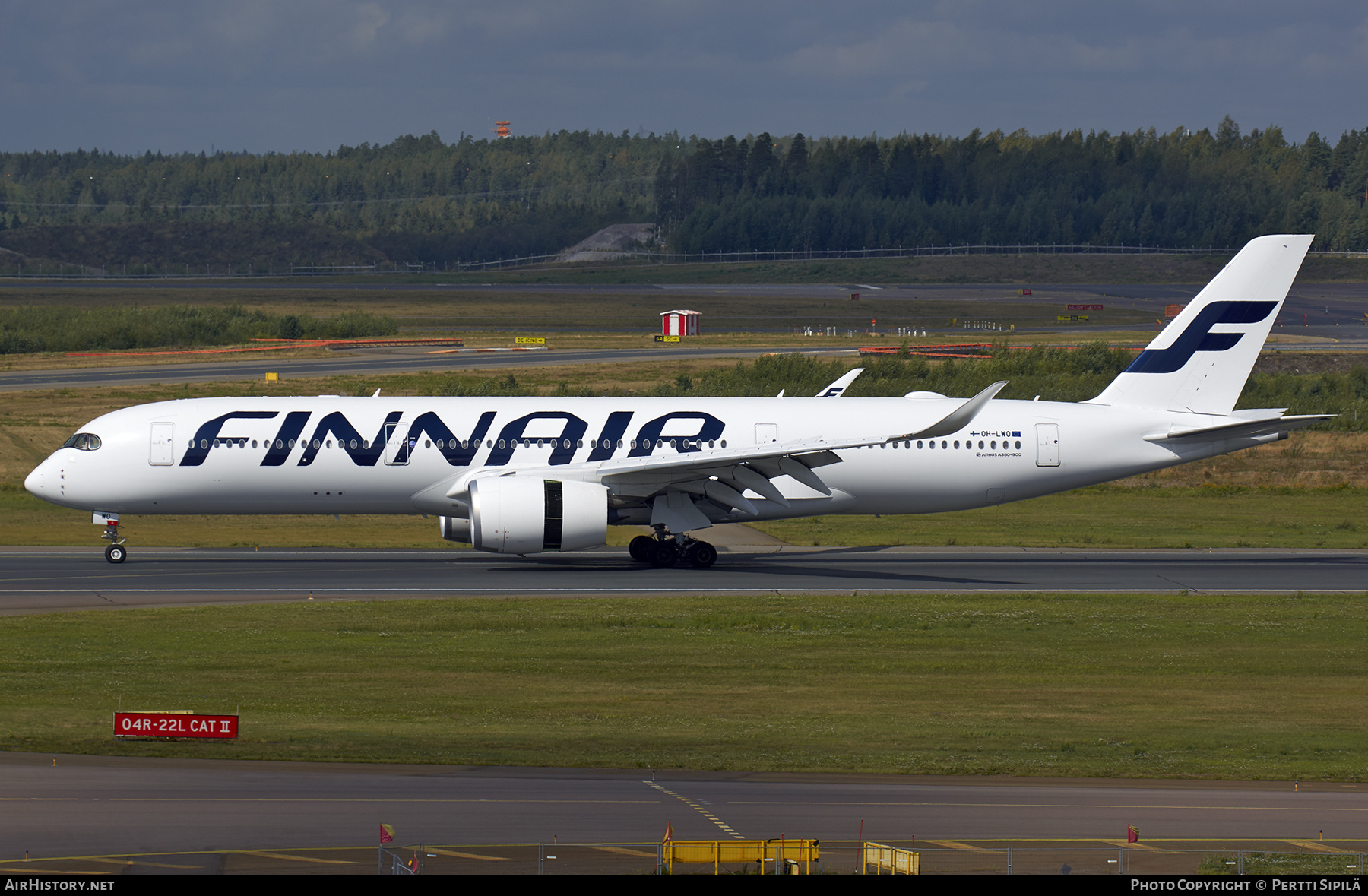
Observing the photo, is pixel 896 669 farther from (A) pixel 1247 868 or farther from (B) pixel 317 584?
(B) pixel 317 584

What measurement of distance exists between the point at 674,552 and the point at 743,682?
45.3 feet

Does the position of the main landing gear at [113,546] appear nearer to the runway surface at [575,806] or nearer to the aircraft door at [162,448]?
the aircraft door at [162,448]

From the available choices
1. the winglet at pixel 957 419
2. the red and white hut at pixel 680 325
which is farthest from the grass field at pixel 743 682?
the red and white hut at pixel 680 325

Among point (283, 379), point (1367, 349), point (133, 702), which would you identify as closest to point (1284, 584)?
point (133, 702)

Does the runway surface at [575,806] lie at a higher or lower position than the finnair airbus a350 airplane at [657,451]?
lower

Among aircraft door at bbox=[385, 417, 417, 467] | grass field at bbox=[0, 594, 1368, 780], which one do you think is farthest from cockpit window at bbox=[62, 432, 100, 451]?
grass field at bbox=[0, 594, 1368, 780]

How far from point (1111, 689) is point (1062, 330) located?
311 ft

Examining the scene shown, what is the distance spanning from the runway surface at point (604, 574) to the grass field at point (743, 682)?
195 cm

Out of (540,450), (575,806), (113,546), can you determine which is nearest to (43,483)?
(113,546)

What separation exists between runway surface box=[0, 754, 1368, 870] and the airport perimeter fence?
0.31m

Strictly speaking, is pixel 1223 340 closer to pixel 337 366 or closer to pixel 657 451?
pixel 657 451

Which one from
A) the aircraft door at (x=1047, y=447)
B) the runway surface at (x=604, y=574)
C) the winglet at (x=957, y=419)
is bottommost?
the runway surface at (x=604, y=574)

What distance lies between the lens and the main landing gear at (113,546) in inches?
1527

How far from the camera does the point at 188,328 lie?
106m
